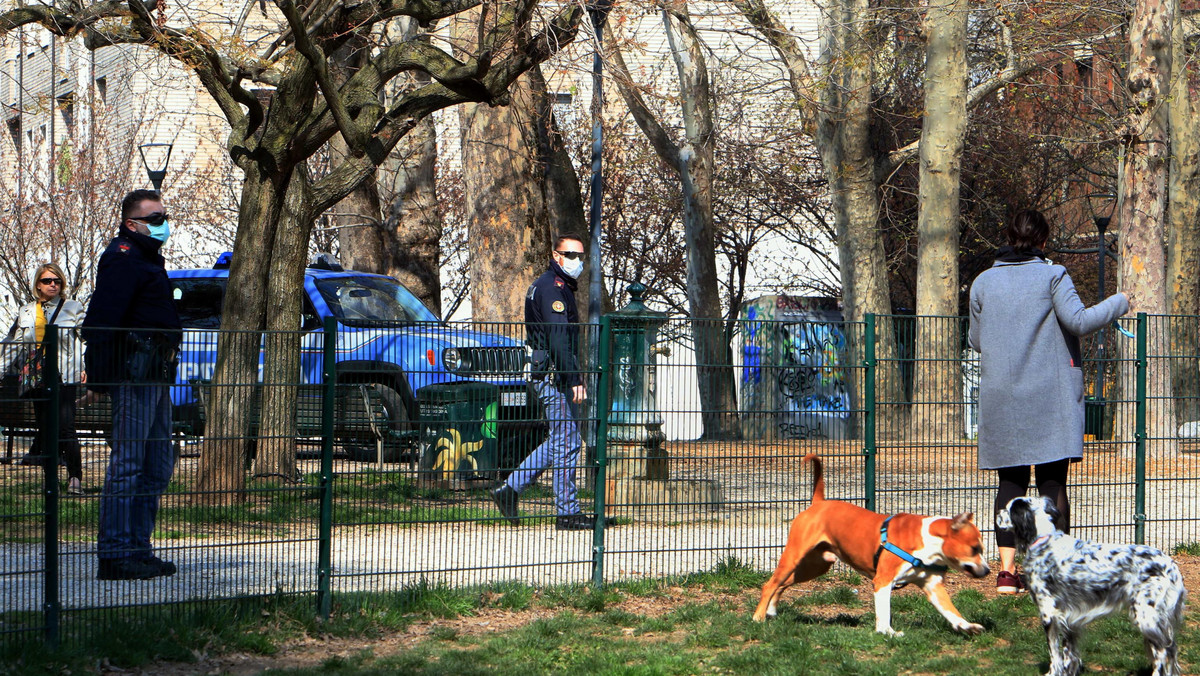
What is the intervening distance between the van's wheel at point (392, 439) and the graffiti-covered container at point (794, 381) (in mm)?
2047

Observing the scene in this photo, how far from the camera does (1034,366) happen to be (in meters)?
7.02

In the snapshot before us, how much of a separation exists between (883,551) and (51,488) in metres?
3.79

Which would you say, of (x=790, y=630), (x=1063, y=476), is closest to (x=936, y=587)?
(x=790, y=630)

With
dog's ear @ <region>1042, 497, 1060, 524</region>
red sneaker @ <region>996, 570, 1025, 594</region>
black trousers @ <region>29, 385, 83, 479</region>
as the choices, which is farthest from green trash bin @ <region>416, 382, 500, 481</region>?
dog's ear @ <region>1042, 497, 1060, 524</region>

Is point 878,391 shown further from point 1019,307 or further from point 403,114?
point 403,114

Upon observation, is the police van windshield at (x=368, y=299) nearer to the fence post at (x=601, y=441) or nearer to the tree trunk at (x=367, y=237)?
the tree trunk at (x=367, y=237)

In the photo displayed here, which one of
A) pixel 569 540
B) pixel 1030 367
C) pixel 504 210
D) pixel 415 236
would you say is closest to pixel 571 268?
pixel 569 540

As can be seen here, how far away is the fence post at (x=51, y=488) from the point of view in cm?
Answer: 591

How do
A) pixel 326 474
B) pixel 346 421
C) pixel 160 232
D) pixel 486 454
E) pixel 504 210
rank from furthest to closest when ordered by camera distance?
pixel 504 210 → pixel 160 232 → pixel 486 454 → pixel 346 421 → pixel 326 474

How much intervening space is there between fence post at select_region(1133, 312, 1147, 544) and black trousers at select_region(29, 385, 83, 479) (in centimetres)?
668

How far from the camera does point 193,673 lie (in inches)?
227

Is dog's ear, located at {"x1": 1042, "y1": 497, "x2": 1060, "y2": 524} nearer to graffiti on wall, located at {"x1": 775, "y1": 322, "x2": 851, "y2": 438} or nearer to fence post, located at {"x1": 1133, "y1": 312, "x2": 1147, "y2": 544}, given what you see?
graffiti on wall, located at {"x1": 775, "y1": 322, "x2": 851, "y2": 438}

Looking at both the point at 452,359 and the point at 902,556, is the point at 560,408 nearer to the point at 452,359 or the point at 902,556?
the point at 452,359

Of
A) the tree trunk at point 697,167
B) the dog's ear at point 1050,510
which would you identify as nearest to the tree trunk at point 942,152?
the tree trunk at point 697,167
